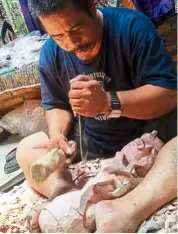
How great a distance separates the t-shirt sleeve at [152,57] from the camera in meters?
0.68

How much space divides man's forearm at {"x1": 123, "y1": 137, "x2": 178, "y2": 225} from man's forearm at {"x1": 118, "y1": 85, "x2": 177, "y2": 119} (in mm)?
88

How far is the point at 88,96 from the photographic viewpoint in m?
0.61

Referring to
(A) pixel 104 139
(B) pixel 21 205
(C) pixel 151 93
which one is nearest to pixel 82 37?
(C) pixel 151 93

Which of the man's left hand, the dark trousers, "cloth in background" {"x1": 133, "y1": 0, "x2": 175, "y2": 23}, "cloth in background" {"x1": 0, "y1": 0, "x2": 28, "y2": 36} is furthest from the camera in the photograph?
"cloth in background" {"x1": 0, "y1": 0, "x2": 28, "y2": 36}

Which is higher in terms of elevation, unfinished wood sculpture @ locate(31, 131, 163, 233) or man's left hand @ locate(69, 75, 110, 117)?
man's left hand @ locate(69, 75, 110, 117)

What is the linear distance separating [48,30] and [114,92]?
16 centimetres

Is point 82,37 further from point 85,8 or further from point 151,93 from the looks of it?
point 151,93

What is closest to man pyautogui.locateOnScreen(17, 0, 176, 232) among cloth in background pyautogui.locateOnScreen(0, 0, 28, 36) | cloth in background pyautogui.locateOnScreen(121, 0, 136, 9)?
cloth in background pyautogui.locateOnScreen(121, 0, 136, 9)

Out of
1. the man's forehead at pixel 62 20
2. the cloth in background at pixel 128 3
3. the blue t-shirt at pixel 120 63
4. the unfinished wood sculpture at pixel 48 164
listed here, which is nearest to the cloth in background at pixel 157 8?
the cloth in background at pixel 128 3

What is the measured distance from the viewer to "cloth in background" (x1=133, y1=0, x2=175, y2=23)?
0.83m

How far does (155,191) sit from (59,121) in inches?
10.6

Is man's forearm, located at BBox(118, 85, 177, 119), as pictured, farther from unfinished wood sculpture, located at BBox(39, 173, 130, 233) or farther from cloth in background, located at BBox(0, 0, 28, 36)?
cloth in background, located at BBox(0, 0, 28, 36)

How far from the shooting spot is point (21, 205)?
0.83 m

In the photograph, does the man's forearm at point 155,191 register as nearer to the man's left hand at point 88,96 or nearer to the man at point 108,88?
the man at point 108,88
